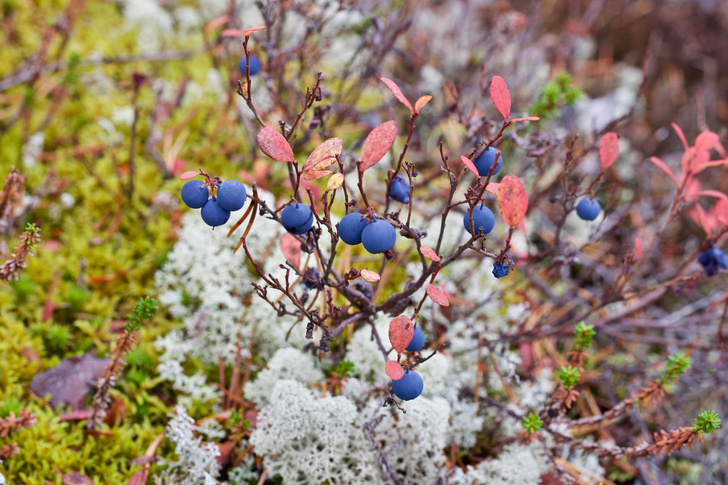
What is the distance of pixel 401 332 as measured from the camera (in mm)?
1381

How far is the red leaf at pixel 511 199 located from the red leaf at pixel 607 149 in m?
0.67

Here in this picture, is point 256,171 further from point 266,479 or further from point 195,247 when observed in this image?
point 266,479

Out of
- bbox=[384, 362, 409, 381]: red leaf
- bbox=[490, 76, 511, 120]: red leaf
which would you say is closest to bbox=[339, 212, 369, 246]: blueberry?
bbox=[384, 362, 409, 381]: red leaf

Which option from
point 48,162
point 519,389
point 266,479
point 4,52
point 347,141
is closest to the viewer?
point 266,479

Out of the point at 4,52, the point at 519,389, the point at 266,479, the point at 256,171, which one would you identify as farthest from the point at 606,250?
the point at 4,52

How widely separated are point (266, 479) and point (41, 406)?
2.90ft

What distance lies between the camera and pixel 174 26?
3514mm

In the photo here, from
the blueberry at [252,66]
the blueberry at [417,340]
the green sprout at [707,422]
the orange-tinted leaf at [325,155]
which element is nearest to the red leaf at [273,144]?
the orange-tinted leaf at [325,155]

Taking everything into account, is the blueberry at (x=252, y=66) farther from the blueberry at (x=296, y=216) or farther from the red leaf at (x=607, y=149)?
the red leaf at (x=607, y=149)

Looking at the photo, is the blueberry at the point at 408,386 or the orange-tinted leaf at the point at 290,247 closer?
the blueberry at the point at 408,386

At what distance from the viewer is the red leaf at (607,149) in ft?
5.75

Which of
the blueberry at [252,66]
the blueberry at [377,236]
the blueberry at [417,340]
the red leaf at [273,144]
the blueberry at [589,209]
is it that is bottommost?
the blueberry at [417,340]

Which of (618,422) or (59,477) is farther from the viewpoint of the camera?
(618,422)

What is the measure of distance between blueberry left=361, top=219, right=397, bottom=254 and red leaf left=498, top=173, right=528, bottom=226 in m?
0.29
